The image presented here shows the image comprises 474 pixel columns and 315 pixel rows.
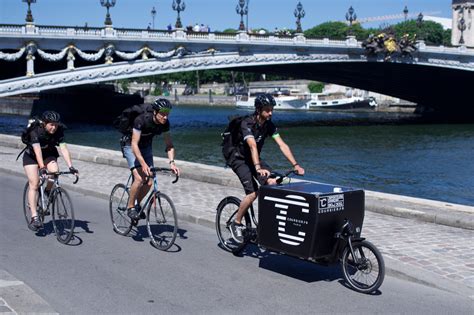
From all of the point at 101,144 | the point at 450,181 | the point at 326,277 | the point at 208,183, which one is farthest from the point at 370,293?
the point at 101,144

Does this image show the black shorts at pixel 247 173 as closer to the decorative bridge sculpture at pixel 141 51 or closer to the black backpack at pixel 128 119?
the black backpack at pixel 128 119

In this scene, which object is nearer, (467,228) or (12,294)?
(12,294)

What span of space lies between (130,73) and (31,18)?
20.0 feet

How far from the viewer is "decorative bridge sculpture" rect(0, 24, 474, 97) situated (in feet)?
115

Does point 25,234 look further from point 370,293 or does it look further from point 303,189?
point 370,293

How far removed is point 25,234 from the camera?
891cm

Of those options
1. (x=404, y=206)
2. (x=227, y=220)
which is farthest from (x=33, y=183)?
(x=404, y=206)

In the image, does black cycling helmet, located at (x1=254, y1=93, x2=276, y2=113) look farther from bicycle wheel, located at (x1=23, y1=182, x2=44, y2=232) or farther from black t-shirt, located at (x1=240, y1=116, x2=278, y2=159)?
bicycle wheel, located at (x1=23, y1=182, x2=44, y2=232)

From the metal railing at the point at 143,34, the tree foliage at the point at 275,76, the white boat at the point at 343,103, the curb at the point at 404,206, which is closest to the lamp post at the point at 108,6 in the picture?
the metal railing at the point at 143,34

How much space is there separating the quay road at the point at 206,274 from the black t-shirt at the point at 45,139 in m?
1.06

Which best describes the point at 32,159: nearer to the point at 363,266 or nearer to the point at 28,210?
the point at 28,210

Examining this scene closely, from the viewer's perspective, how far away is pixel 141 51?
38.6 meters

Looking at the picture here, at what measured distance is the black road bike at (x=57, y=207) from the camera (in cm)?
827

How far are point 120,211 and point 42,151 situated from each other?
1208 millimetres
